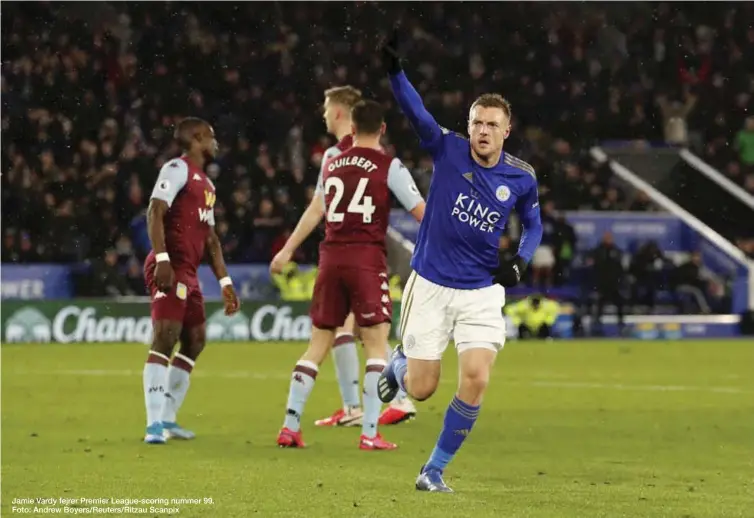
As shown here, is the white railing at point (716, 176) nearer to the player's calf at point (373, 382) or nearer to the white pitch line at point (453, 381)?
the white pitch line at point (453, 381)

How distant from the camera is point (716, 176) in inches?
1303

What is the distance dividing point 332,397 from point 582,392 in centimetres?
249

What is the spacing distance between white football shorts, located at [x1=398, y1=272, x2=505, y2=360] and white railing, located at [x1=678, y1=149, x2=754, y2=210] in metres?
25.3

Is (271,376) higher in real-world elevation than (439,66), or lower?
lower

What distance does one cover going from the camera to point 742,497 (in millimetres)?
7852

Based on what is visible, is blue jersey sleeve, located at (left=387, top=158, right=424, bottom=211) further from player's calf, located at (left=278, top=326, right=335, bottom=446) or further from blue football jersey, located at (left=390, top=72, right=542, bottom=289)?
Answer: blue football jersey, located at (left=390, top=72, right=542, bottom=289)

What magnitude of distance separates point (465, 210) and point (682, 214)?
23.7 meters

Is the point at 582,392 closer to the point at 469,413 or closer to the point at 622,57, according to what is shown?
the point at 469,413

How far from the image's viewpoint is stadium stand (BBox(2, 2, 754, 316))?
26516mm

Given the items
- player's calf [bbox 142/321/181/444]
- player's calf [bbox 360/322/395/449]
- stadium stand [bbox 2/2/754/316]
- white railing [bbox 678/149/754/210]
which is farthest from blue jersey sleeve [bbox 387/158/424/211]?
white railing [bbox 678/149/754/210]

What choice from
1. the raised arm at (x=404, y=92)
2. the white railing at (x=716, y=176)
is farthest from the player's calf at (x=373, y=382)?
the white railing at (x=716, y=176)

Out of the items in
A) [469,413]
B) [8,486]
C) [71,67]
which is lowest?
[8,486]

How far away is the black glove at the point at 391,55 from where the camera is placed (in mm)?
7895

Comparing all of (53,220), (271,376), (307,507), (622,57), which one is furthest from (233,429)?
(622,57)
